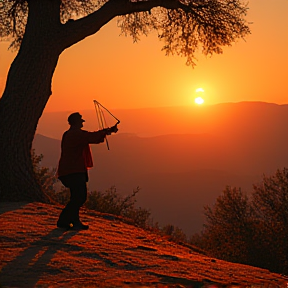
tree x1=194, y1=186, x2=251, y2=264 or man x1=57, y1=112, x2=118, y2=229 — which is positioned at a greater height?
man x1=57, y1=112, x2=118, y2=229

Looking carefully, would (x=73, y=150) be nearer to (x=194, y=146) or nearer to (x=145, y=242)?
(x=145, y=242)

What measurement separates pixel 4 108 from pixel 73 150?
4204 mm

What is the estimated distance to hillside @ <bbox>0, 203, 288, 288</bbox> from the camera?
20.9 feet

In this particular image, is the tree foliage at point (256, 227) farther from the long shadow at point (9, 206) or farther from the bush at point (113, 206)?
the long shadow at point (9, 206)

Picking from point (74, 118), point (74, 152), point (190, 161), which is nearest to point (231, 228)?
point (74, 152)

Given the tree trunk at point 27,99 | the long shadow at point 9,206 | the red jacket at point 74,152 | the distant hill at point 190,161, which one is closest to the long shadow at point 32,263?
the red jacket at point 74,152

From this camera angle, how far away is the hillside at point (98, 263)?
6.37 m

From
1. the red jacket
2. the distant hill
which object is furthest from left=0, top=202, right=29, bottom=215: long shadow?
the distant hill

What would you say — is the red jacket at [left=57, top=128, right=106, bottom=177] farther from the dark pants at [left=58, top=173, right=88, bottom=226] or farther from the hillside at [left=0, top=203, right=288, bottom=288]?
the hillside at [left=0, top=203, right=288, bottom=288]

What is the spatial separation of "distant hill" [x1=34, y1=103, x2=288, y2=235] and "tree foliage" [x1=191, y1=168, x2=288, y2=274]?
A: 6221 cm

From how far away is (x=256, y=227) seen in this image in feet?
66.9

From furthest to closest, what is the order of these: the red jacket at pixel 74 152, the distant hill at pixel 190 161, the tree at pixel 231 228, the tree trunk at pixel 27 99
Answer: the distant hill at pixel 190 161
the tree at pixel 231 228
the tree trunk at pixel 27 99
the red jacket at pixel 74 152

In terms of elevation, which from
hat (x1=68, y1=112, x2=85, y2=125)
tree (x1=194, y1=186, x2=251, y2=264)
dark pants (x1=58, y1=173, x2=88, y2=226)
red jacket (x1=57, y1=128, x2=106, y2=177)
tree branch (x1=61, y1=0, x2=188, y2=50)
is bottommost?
tree (x1=194, y1=186, x2=251, y2=264)

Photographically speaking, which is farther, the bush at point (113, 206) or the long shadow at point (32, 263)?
the bush at point (113, 206)
